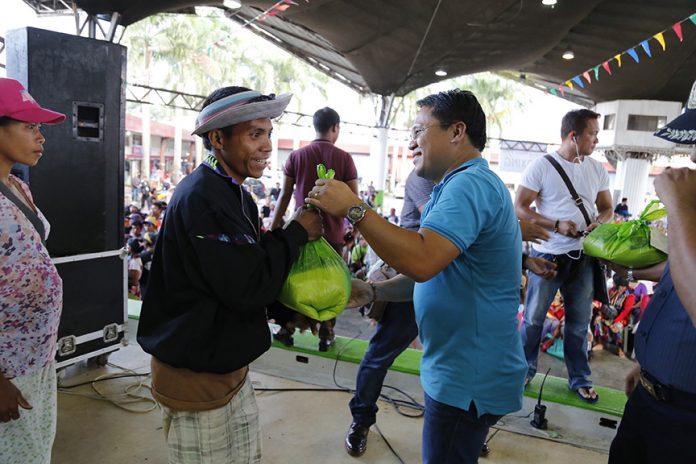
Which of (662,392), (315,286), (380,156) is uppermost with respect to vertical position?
(380,156)

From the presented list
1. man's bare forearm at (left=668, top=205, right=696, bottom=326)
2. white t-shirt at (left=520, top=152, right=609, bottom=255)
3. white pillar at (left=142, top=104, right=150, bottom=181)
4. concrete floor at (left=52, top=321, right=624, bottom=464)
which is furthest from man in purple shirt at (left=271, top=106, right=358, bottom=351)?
white pillar at (left=142, top=104, right=150, bottom=181)

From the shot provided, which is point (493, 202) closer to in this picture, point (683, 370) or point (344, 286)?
point (344, 286)

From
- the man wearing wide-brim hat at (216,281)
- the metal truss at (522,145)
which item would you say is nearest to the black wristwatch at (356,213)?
the man wearing wide-brim hat at (216,281)

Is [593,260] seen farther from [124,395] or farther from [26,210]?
[124,395]

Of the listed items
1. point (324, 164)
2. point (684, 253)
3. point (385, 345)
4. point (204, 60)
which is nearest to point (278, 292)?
point (684, 253)

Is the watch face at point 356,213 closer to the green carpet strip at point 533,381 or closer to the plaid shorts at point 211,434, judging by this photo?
the plaid shorts at point 211,434

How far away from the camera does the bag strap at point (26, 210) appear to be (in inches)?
62.5

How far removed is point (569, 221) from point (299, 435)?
85.8 inches

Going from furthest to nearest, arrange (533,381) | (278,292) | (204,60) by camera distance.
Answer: (204,60), (533,381), (278,292)

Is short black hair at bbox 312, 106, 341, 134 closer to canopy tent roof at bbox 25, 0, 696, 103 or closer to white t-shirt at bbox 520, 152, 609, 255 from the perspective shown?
white t-shirt at bbox 520, 152, 609, 255

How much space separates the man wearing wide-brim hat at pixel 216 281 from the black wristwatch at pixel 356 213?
0.20 m

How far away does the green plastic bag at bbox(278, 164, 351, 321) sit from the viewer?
4.69ft

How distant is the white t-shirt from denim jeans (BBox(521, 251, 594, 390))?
0.09m

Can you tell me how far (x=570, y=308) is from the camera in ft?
10.3
